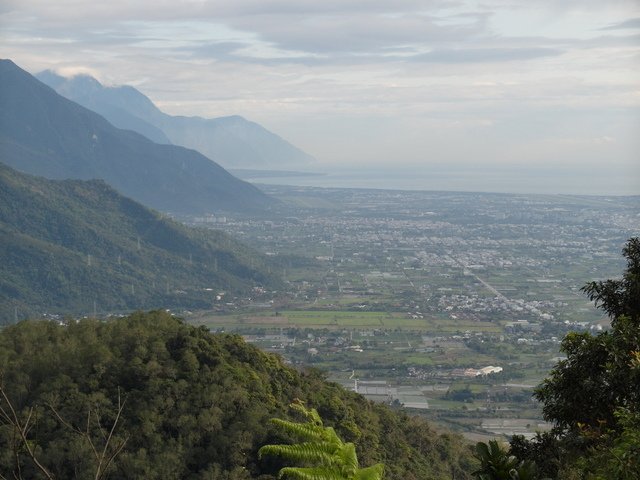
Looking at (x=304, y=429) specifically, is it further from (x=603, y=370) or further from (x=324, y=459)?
(x=603, y=370)

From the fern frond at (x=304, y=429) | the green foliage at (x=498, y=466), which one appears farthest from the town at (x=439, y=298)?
the fern frond at (x=304, y=429)

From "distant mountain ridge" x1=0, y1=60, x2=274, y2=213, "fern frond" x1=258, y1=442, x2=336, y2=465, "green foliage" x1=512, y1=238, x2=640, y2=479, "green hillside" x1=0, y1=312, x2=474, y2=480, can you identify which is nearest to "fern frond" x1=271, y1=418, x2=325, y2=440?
"fern frond" x1=258, y1=442, x2=336, y2=465

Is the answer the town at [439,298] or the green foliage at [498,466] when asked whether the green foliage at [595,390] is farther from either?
the town at [439,298]

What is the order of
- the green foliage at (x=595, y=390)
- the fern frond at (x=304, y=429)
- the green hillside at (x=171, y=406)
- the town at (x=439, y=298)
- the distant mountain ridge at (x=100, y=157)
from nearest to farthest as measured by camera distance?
the fern frond at (x=304, y=429) < the green foliage at (x=595, y=390) < the green hillside at (x=171, y=406) < the town at (x=439, y=298) < the distant mountain ridge at (x=100, y=157)

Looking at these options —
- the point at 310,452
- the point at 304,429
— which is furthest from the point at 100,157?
the point at 310,452

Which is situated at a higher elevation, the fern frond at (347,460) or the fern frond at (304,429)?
the fern frond at (304,429)

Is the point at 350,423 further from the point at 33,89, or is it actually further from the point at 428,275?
the point at 33,89

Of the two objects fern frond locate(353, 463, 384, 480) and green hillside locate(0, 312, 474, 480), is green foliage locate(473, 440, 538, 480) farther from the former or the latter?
green hillside locate(0, 312, 474, 480)
